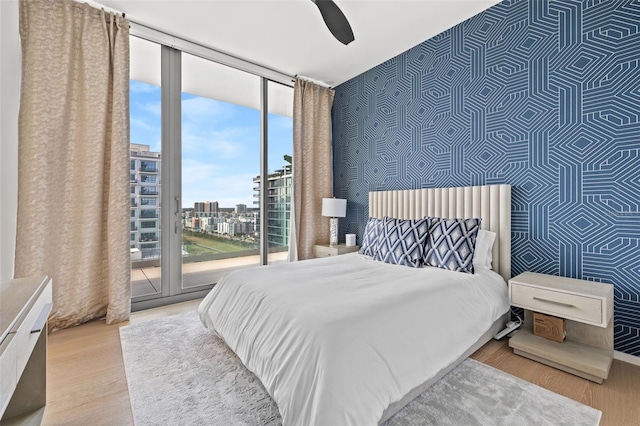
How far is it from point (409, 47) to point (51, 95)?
3.61 m

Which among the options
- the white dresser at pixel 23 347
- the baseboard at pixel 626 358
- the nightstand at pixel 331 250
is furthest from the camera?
the nightstand at pixel 331 250

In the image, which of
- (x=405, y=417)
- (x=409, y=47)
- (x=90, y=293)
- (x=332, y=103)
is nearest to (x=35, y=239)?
(x=90, y=293)

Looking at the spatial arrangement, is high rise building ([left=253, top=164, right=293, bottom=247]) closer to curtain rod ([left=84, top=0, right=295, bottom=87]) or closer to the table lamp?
the table lamp

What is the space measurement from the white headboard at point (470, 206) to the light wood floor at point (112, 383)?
0.79 m

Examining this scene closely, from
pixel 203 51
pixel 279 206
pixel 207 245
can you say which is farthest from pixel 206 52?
pixel 207 245

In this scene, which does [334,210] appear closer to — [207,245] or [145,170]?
[207,245]

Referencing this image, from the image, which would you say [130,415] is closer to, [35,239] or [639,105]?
[35,239]

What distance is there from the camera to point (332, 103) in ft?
14.8

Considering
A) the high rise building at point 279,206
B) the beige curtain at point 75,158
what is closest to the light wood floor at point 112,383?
the beige curtain at point 75,158

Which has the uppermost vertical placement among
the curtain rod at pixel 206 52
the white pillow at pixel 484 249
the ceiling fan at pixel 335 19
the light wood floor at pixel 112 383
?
the curtain rod at pixel 206 52

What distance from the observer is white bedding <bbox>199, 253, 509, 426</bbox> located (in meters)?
1.19

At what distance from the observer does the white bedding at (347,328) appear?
1192 millimetres

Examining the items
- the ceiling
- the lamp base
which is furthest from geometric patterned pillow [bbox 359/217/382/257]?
the ceiling

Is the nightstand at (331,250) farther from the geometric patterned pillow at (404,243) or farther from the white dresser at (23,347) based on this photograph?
the white dresser at (23,347)
